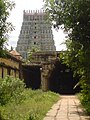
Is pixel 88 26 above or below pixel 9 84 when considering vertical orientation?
above

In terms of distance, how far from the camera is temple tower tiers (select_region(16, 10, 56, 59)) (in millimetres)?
86000

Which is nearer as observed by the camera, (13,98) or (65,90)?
(13,98)

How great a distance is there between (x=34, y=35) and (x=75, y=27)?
7603 cm

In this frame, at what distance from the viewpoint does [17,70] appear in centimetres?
3500

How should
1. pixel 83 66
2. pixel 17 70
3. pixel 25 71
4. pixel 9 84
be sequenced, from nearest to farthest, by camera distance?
1. pixel 83 66
2. pixel 9 84
3. pixel 17 70
4. pixel 25 71

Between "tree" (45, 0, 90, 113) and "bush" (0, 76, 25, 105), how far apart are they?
324 cm

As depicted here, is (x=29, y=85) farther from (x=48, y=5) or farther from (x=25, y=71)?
(x=48, y=5)

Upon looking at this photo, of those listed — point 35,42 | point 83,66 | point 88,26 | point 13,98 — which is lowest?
point 13,98

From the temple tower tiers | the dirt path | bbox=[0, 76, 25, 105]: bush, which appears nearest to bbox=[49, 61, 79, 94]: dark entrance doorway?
bbox=[0, 76, 25, 105]: bush

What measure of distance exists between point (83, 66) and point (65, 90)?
1111 inches

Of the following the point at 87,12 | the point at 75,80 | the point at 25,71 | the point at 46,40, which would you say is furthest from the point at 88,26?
the point at 46,40

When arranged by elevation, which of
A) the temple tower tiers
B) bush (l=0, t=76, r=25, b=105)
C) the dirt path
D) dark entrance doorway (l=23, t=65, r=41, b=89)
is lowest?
the dirt path

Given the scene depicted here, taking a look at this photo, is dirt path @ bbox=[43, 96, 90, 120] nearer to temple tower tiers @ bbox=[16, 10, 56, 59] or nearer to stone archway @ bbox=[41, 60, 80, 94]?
stone archway @ bbox=[41, 60, 80, 94]

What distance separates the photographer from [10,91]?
17.6 metres
